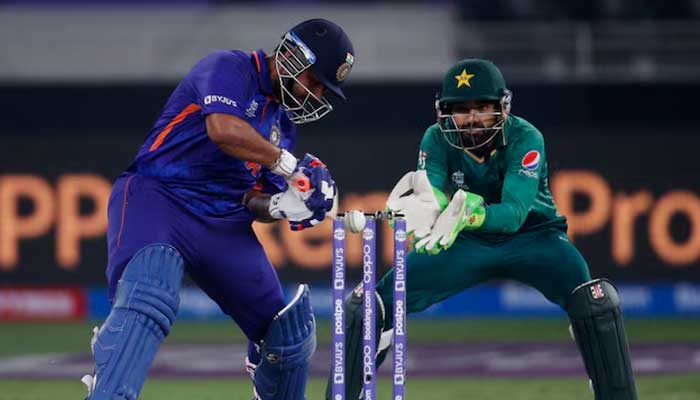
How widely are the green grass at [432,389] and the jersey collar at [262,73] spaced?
9.96 ft

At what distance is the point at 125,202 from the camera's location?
5.35 metres

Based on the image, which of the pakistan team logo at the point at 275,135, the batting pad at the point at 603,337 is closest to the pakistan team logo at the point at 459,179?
the batting pad at the point at 603,337

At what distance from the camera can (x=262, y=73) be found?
17.7ft

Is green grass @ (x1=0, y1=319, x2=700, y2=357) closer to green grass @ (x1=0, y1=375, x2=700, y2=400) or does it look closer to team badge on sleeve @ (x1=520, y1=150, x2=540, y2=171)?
green grass @ (x1=0, y1=375, x2=700, y2=400)

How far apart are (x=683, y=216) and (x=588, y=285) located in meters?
6.96

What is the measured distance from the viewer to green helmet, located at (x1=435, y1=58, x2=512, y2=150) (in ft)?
19.5

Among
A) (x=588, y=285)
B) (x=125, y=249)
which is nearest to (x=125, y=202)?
(x=125, y=249)

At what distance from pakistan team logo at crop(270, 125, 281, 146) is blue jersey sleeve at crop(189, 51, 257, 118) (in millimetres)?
290

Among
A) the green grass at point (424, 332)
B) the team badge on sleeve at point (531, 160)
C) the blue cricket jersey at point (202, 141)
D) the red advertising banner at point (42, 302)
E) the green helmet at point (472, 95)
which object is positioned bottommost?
the blue cricket jersey at point (202, 141)

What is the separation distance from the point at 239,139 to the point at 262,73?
0.41 meters

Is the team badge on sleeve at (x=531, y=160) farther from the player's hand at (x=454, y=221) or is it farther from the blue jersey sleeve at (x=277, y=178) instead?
the blue jersey sleeve at (x=277, y=178)

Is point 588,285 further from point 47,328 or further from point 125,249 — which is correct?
point 47,328

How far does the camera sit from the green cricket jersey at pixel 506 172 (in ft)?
19.3

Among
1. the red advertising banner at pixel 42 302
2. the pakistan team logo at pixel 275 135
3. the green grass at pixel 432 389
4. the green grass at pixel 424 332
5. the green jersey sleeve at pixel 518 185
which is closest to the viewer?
the pakistan team logo at pixel 275 135
